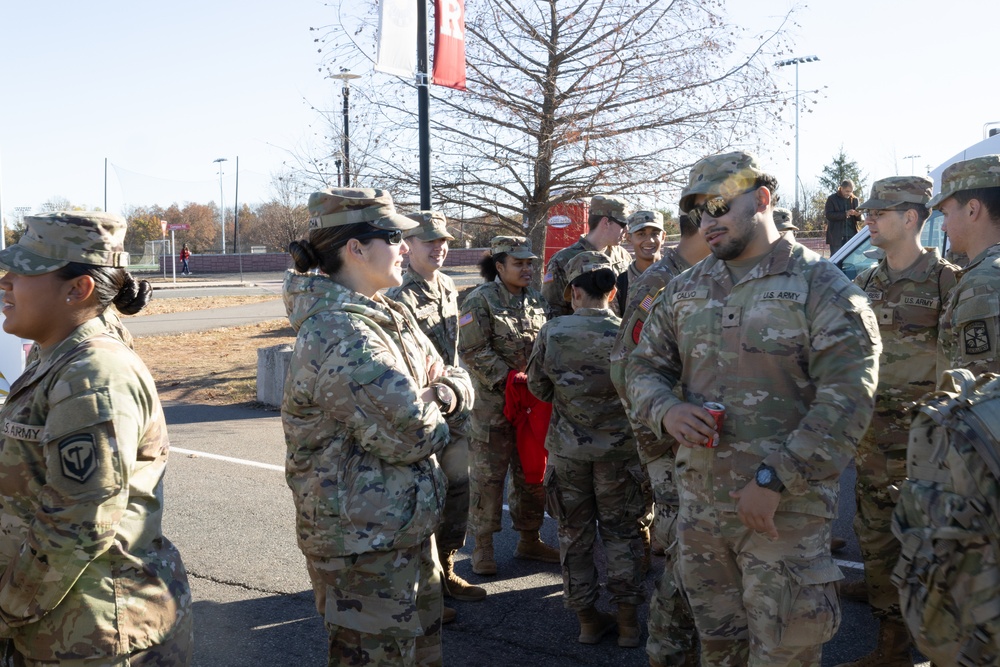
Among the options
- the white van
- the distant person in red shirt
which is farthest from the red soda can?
the distant person in red shirt

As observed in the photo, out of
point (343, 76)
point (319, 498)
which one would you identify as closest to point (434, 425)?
point (319, 498)

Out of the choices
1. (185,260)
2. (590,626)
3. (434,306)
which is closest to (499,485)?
(434,306)

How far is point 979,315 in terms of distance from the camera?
365 centimetres

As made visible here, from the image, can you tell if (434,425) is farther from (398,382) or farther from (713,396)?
(713,396)

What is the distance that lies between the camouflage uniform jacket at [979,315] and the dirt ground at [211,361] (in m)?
8.80

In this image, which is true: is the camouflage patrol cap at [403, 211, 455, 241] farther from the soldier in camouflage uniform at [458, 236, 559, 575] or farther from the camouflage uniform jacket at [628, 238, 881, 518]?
the camouflage uniform jacket at [628, 238, 881, 518]

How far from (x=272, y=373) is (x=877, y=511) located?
25.6 feet

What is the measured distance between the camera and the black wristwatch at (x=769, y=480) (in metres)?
2.90

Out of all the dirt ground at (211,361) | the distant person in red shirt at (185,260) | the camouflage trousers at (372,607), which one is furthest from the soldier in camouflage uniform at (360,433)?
the distant person in red shirt at (185,260)

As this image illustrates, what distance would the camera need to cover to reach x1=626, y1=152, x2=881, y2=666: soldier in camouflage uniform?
294 centimetres

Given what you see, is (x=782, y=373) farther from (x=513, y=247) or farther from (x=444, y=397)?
(x=513, y=247)

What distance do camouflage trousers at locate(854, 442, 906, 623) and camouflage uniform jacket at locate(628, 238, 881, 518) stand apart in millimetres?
1674

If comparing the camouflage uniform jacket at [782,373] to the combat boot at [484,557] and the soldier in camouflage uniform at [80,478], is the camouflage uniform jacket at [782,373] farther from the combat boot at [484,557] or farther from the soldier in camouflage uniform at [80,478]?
the combat boot at [484,557]

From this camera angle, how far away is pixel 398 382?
3037mm
